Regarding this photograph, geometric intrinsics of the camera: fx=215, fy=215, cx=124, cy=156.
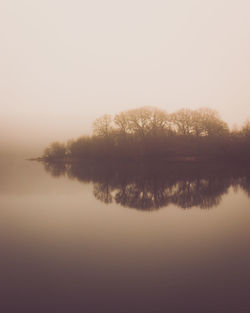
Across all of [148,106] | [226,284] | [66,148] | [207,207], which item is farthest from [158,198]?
[66,148]

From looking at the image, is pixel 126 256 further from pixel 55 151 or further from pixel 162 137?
pixel 55 151

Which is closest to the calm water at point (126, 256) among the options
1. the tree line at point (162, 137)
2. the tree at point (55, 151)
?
the tree line at point (162, 137)

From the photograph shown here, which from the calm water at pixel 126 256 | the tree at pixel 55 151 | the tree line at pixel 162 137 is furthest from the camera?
the tree at pixel 55 151

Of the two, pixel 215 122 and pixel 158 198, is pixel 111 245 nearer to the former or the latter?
pixel 158 198

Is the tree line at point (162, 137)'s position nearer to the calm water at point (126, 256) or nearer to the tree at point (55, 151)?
the tree at point (55, 151)

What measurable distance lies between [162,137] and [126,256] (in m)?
46.7

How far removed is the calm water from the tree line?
37509mm

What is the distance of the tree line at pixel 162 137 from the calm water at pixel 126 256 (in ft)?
123

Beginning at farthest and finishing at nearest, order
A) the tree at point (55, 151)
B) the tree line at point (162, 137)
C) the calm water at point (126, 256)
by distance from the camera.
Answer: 1. the tree at point (55, 151)
2. the tree line at point (162, 137)
3. the calm water at point (126, 256)

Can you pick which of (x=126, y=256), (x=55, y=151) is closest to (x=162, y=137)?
(x=55, y=151)

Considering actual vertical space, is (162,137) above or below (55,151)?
above

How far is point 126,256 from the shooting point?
6906 millimetres

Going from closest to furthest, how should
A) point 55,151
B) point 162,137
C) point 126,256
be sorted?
point 126,256
point 162,137
point 55,151

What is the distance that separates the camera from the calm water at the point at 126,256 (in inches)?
189
